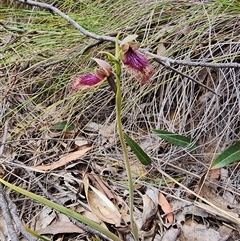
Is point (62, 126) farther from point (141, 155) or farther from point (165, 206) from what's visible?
point (165, 206)

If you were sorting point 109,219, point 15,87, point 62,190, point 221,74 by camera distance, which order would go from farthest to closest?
point 15,87 < point 221,74 < point 62,190 < point 109,219

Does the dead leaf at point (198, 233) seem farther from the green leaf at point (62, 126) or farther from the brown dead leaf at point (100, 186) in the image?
the green leaf at point (62, 126)

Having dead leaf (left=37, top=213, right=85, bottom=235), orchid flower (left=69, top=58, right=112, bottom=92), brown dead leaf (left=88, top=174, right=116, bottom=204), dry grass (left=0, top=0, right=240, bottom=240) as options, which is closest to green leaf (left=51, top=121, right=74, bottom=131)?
dry grass (left=0, top=0, right=240, bottom=240)

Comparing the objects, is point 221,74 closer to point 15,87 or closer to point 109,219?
point 109,219

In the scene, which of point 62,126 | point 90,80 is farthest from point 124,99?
point 90,80

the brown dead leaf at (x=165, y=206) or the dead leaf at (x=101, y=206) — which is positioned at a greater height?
the dead leaf at (x=101, y=206)

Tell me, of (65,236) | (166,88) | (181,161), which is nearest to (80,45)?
(166,88)

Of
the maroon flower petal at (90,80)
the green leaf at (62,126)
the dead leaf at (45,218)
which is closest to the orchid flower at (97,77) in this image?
the maroon flower petal at (90,80)
